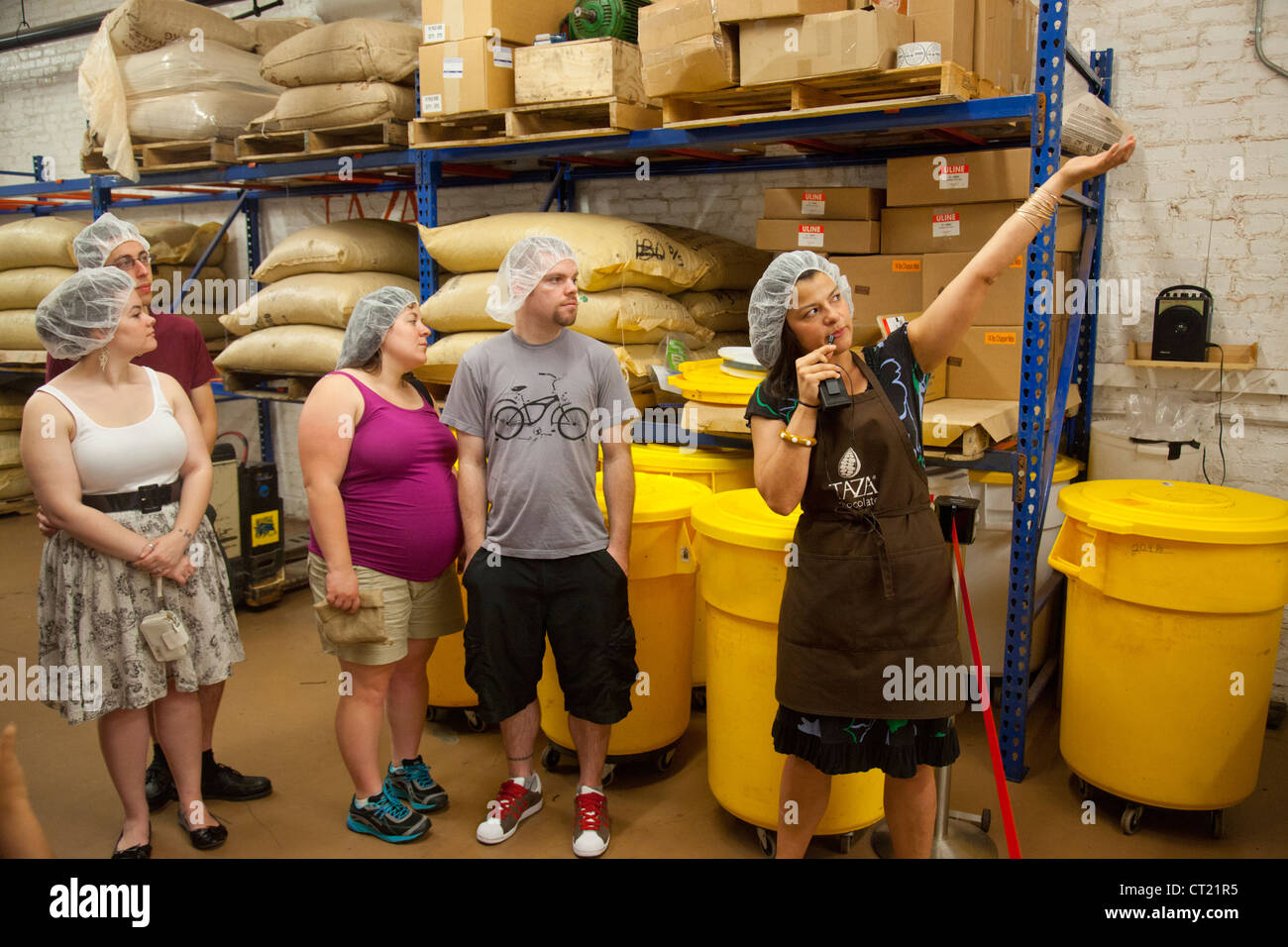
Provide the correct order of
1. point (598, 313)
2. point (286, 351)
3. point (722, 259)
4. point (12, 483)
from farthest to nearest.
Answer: point (12, 483) < point (286, 351) < point (722, 259) < point (598, 313)

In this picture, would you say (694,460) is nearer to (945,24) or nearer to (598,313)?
(598,313)

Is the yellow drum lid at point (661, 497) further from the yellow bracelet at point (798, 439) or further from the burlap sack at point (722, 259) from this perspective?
the burlap sack at point (722, 259)

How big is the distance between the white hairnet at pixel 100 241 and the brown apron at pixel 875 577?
2.39 meters

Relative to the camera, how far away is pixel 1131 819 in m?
2.96

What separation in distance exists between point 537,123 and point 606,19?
50 cm

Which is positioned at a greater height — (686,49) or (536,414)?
(686,49)

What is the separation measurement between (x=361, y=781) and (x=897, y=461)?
191 cm

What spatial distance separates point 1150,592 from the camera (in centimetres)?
280

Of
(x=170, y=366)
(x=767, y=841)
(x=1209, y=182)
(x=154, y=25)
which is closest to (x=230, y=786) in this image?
(x=170, y=366)

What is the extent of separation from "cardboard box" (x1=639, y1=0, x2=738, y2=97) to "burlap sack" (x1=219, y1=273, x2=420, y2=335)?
188cm

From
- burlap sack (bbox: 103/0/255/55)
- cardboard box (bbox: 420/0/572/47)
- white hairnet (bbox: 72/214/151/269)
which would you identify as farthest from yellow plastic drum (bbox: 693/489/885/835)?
burlap sack (bbox: 103/0/255/55)

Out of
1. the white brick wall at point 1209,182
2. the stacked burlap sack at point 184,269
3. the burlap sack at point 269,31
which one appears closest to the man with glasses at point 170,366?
the burlap sack at point 269,31

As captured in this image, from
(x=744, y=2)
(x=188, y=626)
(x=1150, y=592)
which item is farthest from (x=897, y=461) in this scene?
(x=188, y=626)

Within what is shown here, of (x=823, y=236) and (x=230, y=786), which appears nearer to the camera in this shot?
(x=230, y=786)
